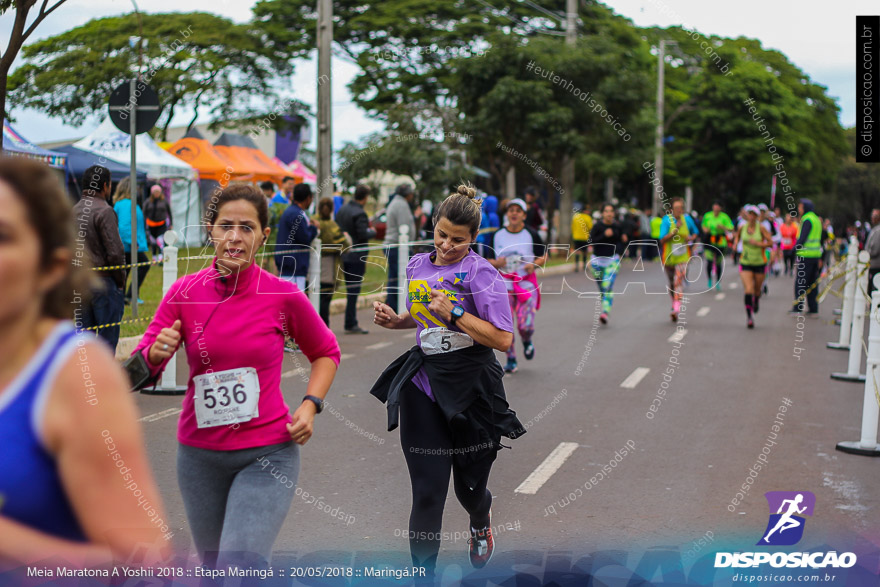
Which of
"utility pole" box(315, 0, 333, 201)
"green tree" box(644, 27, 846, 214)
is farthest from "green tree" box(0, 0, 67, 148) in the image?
"green tree" box(644, 27, 846, 214)

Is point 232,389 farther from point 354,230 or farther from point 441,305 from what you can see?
point 354,230

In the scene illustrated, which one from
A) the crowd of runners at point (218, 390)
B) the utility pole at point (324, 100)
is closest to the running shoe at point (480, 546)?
the crowd of runners at point (218, 390)

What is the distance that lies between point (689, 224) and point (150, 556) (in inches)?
549

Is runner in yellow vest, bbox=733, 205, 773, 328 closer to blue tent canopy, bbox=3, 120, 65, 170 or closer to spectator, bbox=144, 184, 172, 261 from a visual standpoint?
spectator, bbox=144, 184, 172, 261

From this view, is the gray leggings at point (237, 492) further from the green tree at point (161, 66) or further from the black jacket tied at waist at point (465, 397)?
the green tree at point (161, 66)

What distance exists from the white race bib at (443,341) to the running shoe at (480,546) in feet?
2.77

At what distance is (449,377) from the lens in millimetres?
3869

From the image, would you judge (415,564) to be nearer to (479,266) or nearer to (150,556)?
(479,266)

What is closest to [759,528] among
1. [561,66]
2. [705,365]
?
[705,365]

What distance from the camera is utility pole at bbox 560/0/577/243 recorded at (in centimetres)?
2702

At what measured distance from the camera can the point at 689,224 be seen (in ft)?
49.1

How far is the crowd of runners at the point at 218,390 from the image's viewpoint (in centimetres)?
145

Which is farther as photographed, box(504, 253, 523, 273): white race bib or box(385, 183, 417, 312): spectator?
box(385, 183, 417, 312): spectator

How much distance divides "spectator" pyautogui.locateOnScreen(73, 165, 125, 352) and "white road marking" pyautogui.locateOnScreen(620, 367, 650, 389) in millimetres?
4777
